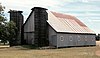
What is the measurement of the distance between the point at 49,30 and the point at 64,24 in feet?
21.0

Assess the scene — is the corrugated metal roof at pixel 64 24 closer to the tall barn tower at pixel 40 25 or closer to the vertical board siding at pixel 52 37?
the vertical board siding at pixel 52 37

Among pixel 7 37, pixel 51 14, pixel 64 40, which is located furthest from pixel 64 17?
pixel 7 37

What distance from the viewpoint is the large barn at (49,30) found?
6209 centimetres

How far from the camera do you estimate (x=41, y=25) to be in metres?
62.6

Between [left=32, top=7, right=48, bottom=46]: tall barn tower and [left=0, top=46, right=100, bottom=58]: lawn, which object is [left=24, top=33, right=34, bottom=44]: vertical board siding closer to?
[left=32, top=7, right=48, bottom=46]: tall barn tower

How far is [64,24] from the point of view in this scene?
2699 inches

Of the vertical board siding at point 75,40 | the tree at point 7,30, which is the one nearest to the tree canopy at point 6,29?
the tree at point 7,30

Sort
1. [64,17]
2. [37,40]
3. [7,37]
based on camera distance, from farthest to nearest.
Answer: [64,17] < [7,37] < [37,40]

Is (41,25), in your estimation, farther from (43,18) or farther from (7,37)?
(7,37)

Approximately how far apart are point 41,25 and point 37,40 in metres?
3.73

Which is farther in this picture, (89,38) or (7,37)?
(89,38)

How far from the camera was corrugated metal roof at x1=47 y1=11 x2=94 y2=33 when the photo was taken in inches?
2539

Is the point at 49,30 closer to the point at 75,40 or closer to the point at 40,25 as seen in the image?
the point at 40,25

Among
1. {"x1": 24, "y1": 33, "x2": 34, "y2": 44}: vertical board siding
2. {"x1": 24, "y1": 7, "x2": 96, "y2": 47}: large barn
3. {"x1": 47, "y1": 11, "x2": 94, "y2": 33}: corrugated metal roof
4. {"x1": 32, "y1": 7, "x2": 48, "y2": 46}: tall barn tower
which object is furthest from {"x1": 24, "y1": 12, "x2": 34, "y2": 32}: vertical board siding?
{"x1": 47, "y1": 11, "x2": 94, "y2": 33}: corrugated metal roof
